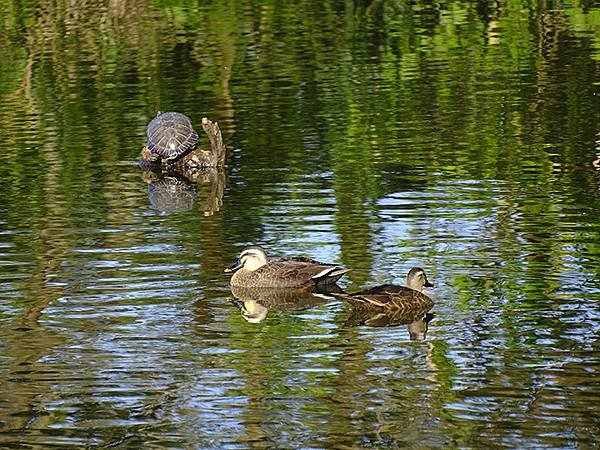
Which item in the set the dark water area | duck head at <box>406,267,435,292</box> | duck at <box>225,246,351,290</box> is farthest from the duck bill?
duck head at <box>406,267,435,292</box>

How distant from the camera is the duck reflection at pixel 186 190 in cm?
1723

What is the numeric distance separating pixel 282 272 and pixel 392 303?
1433 millimetres

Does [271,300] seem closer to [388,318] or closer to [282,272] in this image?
[282,272]

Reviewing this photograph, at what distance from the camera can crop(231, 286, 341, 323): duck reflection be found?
12.6 meters

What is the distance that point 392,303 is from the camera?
12.0 meters

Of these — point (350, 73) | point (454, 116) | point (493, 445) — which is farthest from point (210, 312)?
point (350, 73)

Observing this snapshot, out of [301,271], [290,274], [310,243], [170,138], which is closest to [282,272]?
[290,274]

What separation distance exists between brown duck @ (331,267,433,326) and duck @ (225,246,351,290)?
84cm

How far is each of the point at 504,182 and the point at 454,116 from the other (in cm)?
503

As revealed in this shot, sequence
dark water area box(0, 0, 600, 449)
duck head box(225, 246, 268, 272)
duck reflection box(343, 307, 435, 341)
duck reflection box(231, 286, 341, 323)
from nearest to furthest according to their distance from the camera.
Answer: dark water area box(0, 0, 600, 449) < duck reflection box(343, 307, 435, 341) < duck reflection box(231, 286, 341, 323) < duck head box(225, 246, 268, 272)

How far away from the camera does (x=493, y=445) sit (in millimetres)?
8938

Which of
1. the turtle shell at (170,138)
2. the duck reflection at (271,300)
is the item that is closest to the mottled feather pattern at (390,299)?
the duck reflection at (271,300)

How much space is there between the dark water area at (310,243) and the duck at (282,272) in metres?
0.24

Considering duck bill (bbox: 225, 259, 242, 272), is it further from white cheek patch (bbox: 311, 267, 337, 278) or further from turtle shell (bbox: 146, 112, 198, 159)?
turtle shell (bbox: 146, 112, 198, 159)
